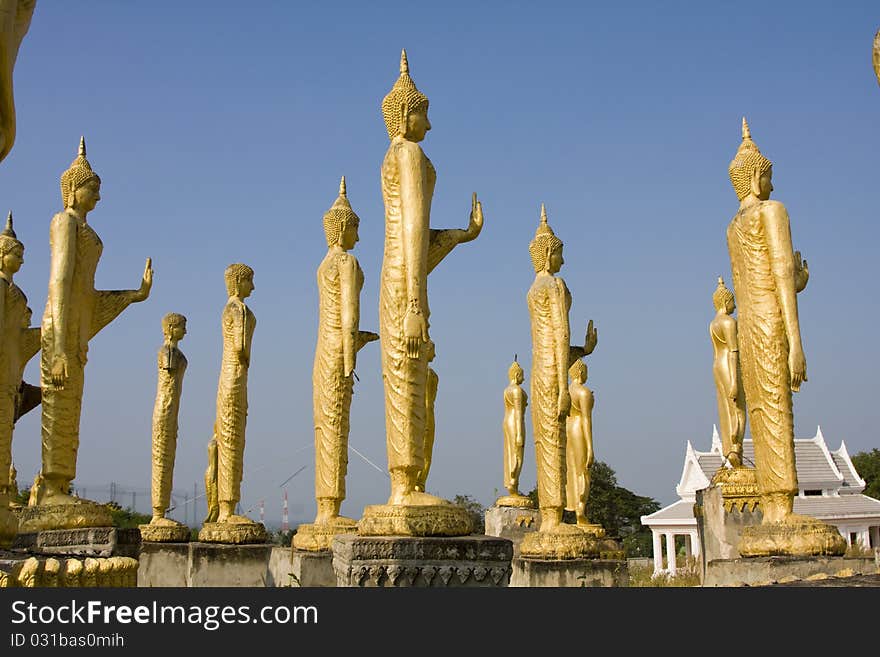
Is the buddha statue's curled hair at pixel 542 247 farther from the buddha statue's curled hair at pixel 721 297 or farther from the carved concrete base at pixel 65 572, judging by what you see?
the carved concrete base at pixel 65 572

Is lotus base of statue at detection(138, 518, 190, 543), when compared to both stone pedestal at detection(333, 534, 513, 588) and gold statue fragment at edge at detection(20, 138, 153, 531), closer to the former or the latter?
gold statue fragment at edge at detection(20, 138, 153, 531)

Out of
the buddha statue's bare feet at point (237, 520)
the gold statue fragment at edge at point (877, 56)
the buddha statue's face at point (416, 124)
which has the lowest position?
the buddha statue's bare feet at point (237, 520)

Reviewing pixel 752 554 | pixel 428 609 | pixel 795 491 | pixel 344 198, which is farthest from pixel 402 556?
pixel 344 198

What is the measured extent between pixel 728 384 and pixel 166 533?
26.8 feet

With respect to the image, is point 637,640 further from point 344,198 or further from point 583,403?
point 583,403

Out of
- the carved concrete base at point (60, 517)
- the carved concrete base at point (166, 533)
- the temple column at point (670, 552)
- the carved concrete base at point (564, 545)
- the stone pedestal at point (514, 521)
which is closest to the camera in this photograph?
the carved concrete base at point (60, 517)

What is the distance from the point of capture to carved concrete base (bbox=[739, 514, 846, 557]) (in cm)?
812

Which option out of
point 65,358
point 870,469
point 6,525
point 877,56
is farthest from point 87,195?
point 870,469

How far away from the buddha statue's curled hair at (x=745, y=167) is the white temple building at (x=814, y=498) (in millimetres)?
13681

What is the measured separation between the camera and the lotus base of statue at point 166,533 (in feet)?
42.1

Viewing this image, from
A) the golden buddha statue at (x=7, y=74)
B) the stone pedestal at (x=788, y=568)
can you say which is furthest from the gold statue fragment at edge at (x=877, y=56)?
the golden buddha statue at (x=7, y=74)

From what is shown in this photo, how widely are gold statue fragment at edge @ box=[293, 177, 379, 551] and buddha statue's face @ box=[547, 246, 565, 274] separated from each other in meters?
2.60

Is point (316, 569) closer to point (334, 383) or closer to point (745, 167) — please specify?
point (334, 383)

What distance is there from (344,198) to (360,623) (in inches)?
321
